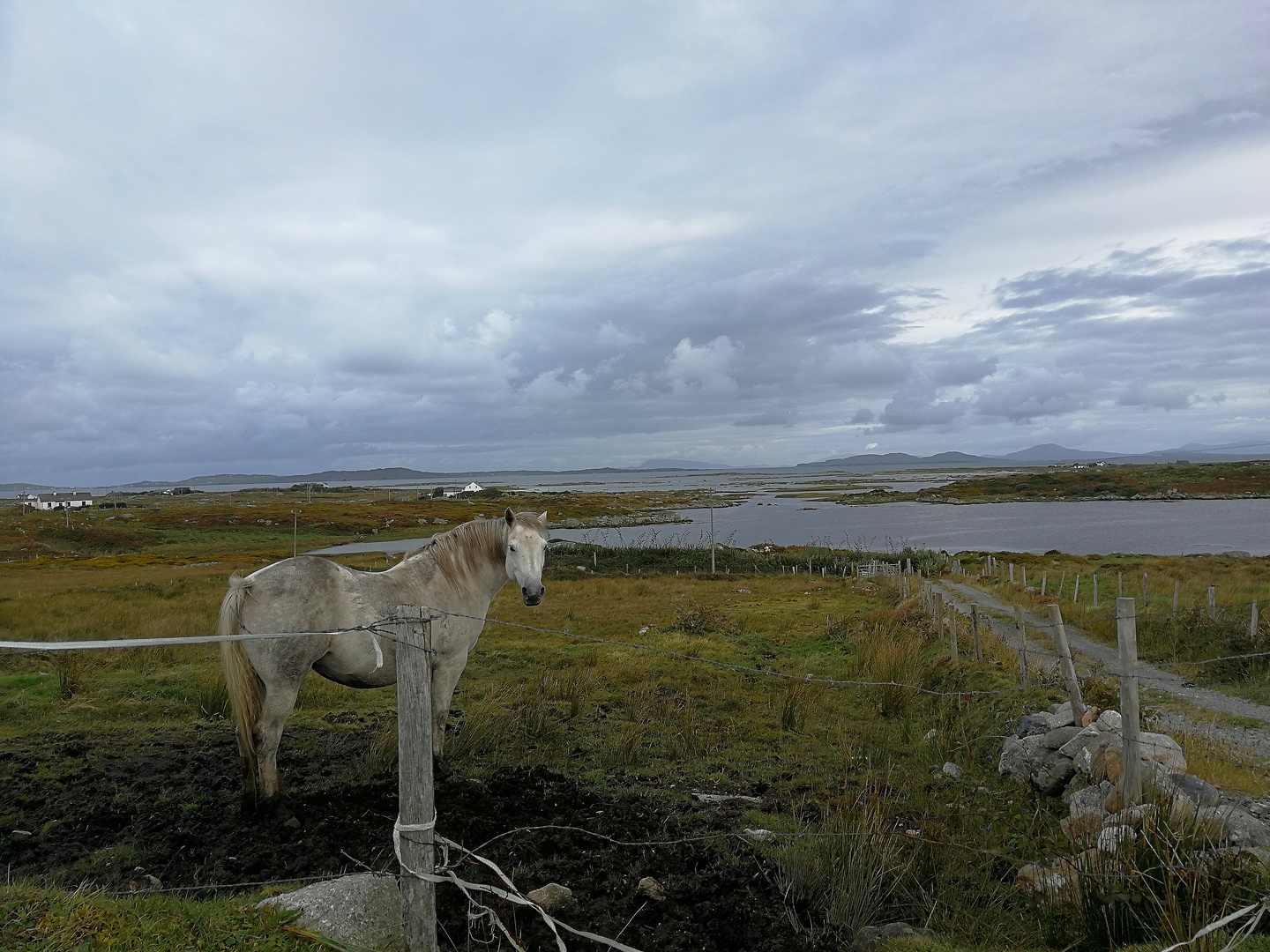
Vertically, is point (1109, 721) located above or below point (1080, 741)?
above

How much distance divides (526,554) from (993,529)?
59740 millimetres

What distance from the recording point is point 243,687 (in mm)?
4598

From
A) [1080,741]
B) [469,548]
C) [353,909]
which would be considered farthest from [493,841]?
[1080,741]

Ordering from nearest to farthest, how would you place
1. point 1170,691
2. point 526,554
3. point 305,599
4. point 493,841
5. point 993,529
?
point 493,841
point 305,599
point 526,554
point 1170,691
point 993,529

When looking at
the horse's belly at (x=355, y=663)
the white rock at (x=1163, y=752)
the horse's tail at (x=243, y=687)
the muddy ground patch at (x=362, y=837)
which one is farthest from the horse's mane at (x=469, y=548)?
the white rock at (x=1163, y=752)

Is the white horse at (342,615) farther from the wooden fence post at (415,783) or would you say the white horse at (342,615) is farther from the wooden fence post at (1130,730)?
the wooden fence post at (1130,730)

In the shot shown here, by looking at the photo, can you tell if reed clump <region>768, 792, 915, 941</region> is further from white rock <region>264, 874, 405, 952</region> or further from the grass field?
white rock <region>264, 874, 405, 952</region>

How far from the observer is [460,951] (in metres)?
3.13

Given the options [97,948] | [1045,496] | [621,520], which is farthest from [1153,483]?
[97,948]

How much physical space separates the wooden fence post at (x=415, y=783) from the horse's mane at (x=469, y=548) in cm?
274

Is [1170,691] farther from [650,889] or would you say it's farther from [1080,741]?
[650,889]

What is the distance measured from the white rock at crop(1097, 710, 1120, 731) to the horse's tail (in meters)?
6.35

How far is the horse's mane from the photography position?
5.65m

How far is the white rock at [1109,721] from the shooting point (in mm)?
5372
